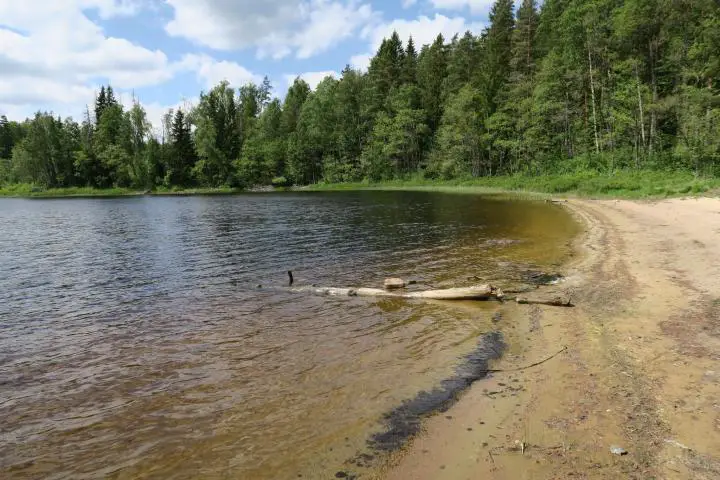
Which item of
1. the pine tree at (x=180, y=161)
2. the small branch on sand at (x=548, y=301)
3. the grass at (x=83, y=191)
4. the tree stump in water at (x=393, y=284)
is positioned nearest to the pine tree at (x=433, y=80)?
→ the grass at (x=83, y=191)

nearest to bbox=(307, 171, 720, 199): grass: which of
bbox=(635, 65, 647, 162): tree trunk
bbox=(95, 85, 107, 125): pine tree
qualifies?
bbox=(635, 65, 647, 162): tree trunk

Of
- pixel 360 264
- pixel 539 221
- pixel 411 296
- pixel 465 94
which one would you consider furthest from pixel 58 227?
pixel 465 94

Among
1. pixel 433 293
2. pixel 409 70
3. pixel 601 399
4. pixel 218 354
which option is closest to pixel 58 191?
pixel 409 70

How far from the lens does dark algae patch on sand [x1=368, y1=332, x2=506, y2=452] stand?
6.11m

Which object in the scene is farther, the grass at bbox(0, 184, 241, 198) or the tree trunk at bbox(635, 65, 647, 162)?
the grass at bbox(0, 184, 241, 198)

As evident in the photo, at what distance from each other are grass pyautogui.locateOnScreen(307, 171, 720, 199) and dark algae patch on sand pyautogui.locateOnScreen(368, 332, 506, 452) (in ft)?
104

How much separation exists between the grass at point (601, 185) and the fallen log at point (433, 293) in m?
28.3

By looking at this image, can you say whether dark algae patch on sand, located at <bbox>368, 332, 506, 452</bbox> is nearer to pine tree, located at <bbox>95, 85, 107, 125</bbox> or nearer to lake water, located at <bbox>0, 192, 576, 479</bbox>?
lake water, located at <bbox>0, 192, 576, 479</bbox>

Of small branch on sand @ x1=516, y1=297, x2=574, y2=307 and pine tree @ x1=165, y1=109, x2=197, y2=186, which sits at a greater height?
pine tree @ x1=165, y1=109, x2=197, y2=186

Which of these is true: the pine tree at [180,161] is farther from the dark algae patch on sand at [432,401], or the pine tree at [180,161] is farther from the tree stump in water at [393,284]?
the dark algae patch on sand at [432,401]

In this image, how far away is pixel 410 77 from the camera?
312ft

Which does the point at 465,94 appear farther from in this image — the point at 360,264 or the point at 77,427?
the point at 77,427

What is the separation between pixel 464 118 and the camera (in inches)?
2822

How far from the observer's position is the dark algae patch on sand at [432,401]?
20.1 feet
